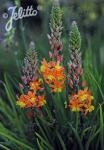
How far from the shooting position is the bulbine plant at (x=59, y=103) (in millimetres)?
2662

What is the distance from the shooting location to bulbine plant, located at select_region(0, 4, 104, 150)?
2662 mm

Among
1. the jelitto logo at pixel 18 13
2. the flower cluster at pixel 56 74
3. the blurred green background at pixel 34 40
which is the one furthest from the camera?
the blurred green background at pixel 34 40

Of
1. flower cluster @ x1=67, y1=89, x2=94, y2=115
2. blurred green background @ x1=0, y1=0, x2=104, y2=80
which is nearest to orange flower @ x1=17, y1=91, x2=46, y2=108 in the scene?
flower cluster @ x1=67, y1=89, x2=94, y2=115

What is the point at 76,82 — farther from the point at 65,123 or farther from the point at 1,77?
the point at 1,77

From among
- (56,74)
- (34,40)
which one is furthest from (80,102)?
(34,40)

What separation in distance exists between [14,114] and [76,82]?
53 centimetres

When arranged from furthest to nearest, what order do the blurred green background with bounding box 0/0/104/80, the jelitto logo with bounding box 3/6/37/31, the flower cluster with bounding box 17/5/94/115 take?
1. the blurred green background with bounding box 0/0/104/80
2. the jelitto logo with bounding box 3/6/37/31
3. the flower cluster with bounding box 17/5/94/115

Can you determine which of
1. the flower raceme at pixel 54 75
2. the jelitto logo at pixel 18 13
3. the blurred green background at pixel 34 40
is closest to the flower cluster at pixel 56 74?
the flower raceme at pixel 54 75

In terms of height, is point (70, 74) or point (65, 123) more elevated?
point (70, 74)

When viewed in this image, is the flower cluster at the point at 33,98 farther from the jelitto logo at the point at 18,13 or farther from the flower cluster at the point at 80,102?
the jelitto logo at the point at 18,13

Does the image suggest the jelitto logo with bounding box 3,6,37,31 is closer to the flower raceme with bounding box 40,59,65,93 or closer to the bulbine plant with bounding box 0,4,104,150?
the bulbine plant with bounding box 0,4,104,150

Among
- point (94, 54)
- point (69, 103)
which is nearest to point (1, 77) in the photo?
point (94, 54)

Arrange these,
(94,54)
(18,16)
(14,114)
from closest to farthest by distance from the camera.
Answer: (14,114) < (18,16) < (94,54)

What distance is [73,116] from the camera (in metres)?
2.83
